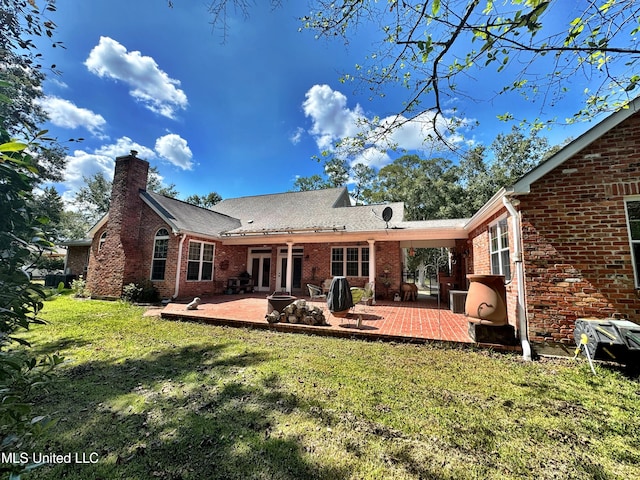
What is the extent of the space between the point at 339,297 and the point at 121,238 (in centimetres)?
1051

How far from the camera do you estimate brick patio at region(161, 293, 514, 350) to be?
612cm

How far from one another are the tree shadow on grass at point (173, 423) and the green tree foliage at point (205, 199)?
33.1m

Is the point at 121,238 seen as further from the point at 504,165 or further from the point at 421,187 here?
the point at 504,165

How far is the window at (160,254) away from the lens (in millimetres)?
11852

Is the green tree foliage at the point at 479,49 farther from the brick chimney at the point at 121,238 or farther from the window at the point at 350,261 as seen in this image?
the brick chimney at the point at 121,238

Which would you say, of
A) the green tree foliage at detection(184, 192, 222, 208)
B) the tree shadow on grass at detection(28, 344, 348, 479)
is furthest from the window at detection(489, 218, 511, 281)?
the green tree foliage at detection(184, 192, 222, 208)

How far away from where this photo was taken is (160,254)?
39.2 feet

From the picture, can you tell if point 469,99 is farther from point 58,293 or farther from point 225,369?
point 225,369

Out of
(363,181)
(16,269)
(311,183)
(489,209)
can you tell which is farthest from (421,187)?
(16,269)

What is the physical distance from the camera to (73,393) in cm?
371

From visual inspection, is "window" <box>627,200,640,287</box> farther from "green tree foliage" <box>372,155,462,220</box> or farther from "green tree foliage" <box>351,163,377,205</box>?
"green tree foliage" <box>351,163,377,205</box>

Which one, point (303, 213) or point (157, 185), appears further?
point (157, 185)

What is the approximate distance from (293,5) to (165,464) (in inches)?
222

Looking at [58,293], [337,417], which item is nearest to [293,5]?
[58,293]
